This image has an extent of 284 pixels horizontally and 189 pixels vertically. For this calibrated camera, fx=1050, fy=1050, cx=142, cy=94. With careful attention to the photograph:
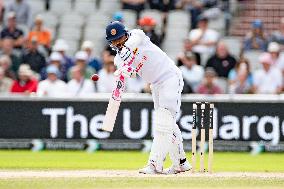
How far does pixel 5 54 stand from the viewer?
22.4 meters

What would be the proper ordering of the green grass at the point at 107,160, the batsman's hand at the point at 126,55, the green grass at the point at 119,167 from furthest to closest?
the green grass at the point at 107,160, the batsman's hand at the point at 126,55, the green grass at the point at 119,167

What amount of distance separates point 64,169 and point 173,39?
7951 mm

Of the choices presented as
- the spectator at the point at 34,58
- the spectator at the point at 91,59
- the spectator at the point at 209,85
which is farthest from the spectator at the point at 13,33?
the spectator at the point at 209,85

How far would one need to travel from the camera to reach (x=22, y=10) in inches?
936

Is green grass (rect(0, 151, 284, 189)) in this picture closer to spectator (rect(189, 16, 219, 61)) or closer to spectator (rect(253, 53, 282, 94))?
spectator (rect(253, 53, 282, 94))

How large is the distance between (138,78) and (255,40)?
304cm

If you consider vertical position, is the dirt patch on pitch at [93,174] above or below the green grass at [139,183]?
below

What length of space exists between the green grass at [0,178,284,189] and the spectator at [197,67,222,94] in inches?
257

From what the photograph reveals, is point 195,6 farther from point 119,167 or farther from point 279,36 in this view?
point 119,167

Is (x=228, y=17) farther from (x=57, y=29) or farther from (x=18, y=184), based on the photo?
(x=18, y=184)

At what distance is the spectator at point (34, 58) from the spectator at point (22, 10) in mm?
1705

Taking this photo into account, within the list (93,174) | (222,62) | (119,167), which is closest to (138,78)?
(222,62)

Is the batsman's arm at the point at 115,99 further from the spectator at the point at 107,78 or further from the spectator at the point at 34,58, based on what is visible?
the spectator at the point at 34,58

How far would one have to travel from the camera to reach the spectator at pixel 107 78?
20812 millimetres
